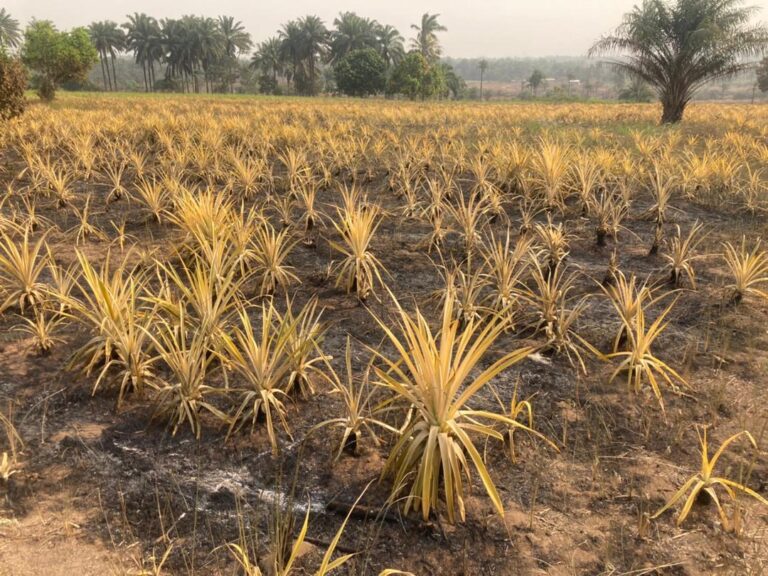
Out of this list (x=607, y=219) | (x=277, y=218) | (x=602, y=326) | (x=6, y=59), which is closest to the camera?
(x=602, y=326)

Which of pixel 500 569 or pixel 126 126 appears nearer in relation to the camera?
pixel 500 569

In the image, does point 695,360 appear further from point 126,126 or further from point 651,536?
point 126,126

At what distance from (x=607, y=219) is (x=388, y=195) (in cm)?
248

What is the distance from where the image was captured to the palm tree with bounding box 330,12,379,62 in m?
52.9

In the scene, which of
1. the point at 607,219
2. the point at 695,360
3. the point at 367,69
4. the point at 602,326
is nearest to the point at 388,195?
the point at 607,219

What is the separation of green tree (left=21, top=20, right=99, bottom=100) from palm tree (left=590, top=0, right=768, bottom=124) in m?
22.1

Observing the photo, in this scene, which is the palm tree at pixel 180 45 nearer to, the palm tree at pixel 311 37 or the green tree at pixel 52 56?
the palm tree at pixel 311 37

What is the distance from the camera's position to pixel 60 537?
157 centimetres

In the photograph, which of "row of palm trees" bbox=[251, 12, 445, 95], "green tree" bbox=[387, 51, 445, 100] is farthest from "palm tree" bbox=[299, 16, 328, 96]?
"green tree" bbox=[387, 51, 445, 100]

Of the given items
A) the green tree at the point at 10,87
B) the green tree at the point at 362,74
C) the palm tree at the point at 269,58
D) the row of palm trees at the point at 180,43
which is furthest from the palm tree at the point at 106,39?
the green tree at the point at 10,87

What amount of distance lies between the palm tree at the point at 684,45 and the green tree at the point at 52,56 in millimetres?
22064

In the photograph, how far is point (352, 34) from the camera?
5303cm

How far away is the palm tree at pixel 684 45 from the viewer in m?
12.4

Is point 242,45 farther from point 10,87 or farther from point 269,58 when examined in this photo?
point 10,87
